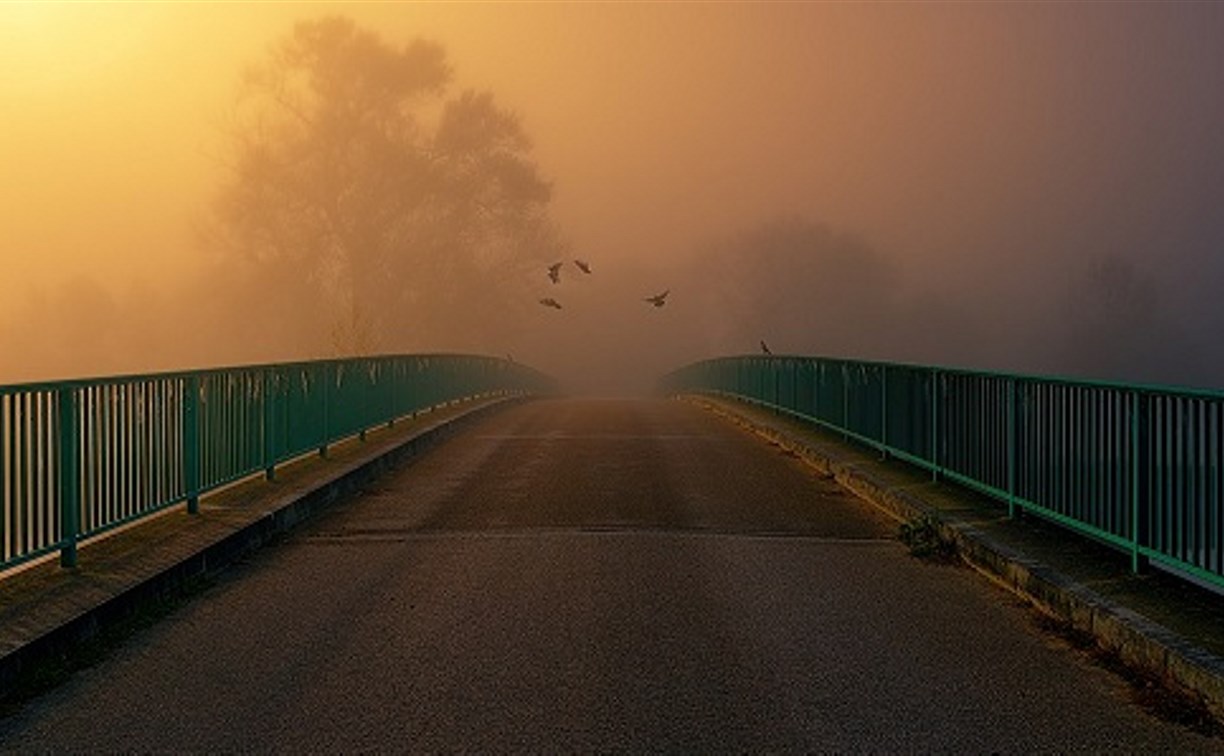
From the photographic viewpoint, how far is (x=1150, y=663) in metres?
6.72

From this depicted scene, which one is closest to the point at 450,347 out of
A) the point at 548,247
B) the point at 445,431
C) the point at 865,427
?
the point at 548,247

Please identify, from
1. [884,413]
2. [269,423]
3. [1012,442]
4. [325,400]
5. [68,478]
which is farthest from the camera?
[325,400]

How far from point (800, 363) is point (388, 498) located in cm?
1005

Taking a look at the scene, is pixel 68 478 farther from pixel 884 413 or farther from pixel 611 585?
pixel 884 413

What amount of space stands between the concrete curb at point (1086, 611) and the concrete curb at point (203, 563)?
537 cm

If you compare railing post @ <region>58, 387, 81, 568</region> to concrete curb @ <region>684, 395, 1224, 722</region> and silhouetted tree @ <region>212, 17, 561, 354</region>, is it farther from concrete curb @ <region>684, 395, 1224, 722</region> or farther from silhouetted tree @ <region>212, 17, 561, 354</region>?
silhouetted tree @ <region>212, 17, 561, 354</region>

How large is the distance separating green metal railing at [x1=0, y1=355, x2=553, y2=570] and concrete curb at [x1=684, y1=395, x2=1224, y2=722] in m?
6.07

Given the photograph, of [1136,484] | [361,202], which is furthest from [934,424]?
[361,202]

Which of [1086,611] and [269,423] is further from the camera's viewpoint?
[269,423]

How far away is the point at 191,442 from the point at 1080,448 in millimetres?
6962

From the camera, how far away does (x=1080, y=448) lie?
9.58m

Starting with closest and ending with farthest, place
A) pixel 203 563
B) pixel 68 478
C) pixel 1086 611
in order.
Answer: pixel 1086 611 → pixel 68 478 → pixel 203 563

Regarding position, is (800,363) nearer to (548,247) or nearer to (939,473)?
(939,473)

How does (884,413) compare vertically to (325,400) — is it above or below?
below
